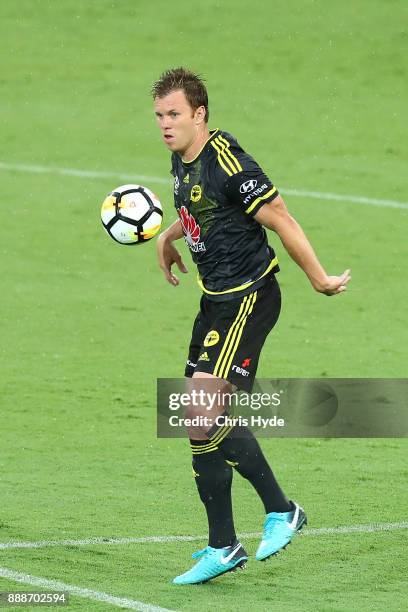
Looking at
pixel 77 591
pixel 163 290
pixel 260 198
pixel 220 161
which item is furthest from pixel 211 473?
pixel 163 290

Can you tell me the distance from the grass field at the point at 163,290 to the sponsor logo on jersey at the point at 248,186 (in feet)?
6.22

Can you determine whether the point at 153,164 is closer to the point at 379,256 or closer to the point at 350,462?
the point at 379,256

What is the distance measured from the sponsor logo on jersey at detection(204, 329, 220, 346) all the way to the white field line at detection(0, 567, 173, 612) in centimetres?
129

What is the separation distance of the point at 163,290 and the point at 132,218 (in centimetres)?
631

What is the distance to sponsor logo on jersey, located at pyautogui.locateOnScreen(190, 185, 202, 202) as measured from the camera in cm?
701

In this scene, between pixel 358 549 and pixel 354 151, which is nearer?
pixel 358 549

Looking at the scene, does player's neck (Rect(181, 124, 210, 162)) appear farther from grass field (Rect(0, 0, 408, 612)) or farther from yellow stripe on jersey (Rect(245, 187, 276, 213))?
grass field (Rect(0, 0, 408, 612))

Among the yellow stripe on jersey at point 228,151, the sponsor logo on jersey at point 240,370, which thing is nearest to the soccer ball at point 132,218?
the yellow stripe on jersey at point 228,151

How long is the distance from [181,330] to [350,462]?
3.79m

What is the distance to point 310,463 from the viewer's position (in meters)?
9.56

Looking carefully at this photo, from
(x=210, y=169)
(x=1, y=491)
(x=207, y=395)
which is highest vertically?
(x=210, y=169)

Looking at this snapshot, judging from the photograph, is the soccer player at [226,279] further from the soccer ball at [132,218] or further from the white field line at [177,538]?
the soccer ball at [132,218]

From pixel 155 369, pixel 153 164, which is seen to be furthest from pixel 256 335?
pixel 153 164

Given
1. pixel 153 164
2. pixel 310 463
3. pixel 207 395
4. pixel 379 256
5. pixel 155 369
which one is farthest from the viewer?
pixel 153 164
